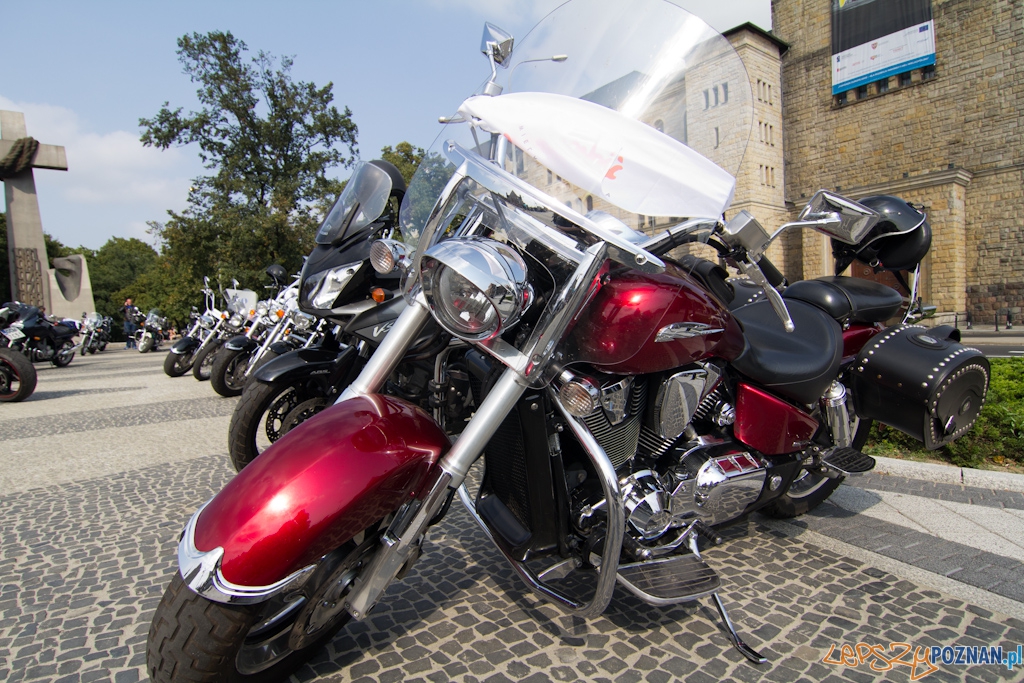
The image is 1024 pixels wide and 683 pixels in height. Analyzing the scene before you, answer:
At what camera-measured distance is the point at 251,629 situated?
141 cm

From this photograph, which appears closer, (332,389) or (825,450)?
(825,450)

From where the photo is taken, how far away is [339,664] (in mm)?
1769

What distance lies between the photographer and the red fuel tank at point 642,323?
1571 mm

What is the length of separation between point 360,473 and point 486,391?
54 centimetres

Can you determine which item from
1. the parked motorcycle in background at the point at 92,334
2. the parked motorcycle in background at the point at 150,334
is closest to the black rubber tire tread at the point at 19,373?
the parked motorcycle in background at the point at 150,334

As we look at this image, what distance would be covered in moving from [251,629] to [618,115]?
1601 millimetres

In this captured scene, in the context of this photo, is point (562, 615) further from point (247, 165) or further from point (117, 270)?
point (117, 270)

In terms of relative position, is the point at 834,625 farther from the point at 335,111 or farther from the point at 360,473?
the point at 335,111

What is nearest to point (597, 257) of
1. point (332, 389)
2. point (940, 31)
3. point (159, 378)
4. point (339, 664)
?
point (339, 664)

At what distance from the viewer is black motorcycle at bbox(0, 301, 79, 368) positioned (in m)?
9.33

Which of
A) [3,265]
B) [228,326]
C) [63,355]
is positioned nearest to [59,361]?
[63,355]

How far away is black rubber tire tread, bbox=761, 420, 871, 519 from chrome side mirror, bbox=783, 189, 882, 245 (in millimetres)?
1488

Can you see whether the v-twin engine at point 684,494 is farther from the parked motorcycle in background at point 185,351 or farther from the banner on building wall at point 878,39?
the banner on building wall at point 878,39

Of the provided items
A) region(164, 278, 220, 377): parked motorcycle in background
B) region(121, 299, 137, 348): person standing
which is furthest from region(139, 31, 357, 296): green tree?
region(164, 278, 220, 377): parked motorcycle in background
